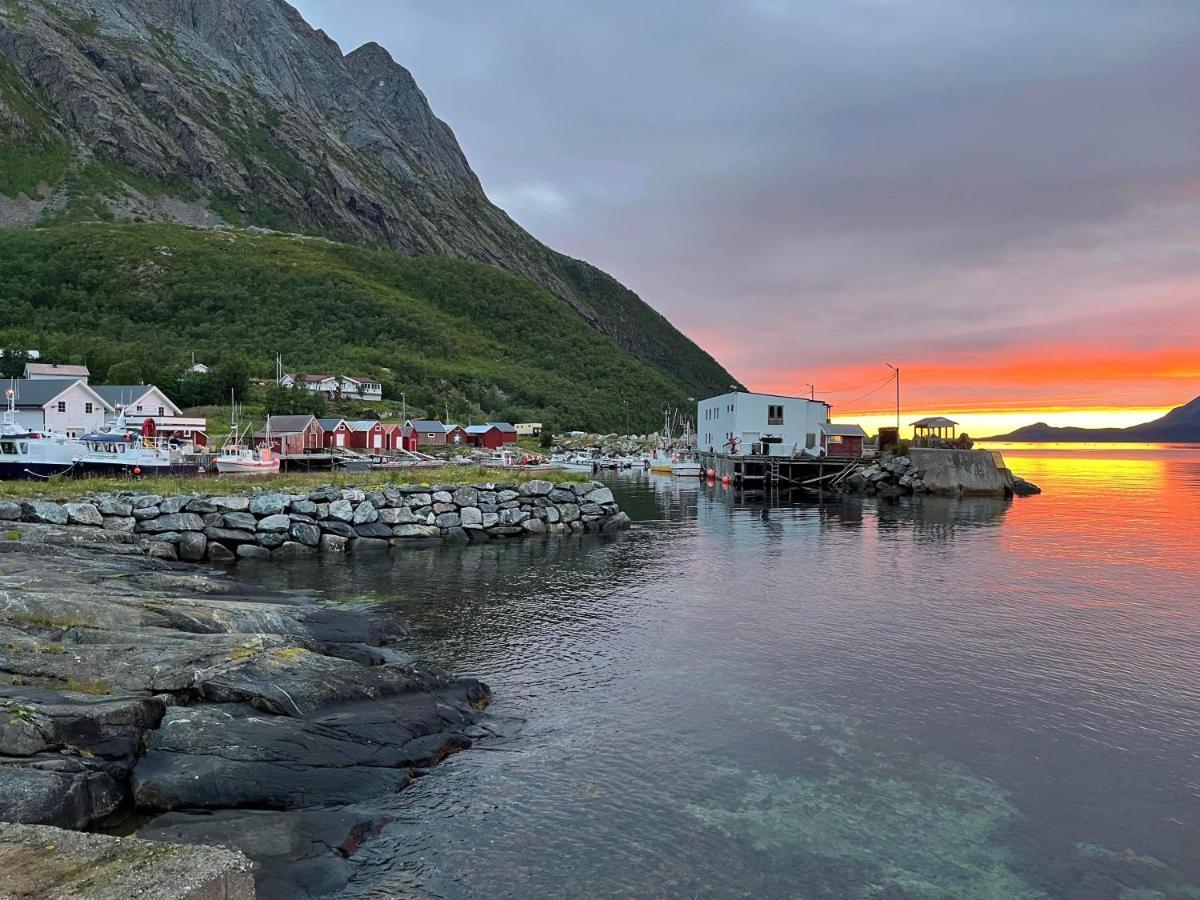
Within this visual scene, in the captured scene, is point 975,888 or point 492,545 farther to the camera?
point 492,545

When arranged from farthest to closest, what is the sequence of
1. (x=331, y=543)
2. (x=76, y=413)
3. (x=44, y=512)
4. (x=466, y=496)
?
(x=76, y=413) < (x=466, y=496) < (x=331, y=543) < (x=44, y=512)

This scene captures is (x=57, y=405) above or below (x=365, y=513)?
above

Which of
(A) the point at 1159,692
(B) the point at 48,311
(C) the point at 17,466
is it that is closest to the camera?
(A) the point at 1159,692

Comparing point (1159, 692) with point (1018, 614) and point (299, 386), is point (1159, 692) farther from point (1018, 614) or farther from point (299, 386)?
point (299, 386)

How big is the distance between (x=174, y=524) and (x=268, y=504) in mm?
3617

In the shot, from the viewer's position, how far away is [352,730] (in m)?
11.7

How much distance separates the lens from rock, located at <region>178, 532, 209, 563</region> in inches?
1134

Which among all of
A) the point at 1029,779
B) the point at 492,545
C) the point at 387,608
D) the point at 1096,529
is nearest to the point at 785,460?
the point at 1096,529

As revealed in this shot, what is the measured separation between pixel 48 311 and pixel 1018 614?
164 m

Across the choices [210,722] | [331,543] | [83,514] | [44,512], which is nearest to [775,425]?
[331,543]

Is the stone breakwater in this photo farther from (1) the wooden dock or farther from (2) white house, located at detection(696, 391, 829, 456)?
(2) white house, located at detection(696, 391, 829, 456)

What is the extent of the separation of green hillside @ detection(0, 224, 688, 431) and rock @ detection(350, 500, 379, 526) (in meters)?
87.3

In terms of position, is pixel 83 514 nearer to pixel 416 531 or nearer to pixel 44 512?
pixel 44 512

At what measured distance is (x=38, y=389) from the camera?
234 feet
